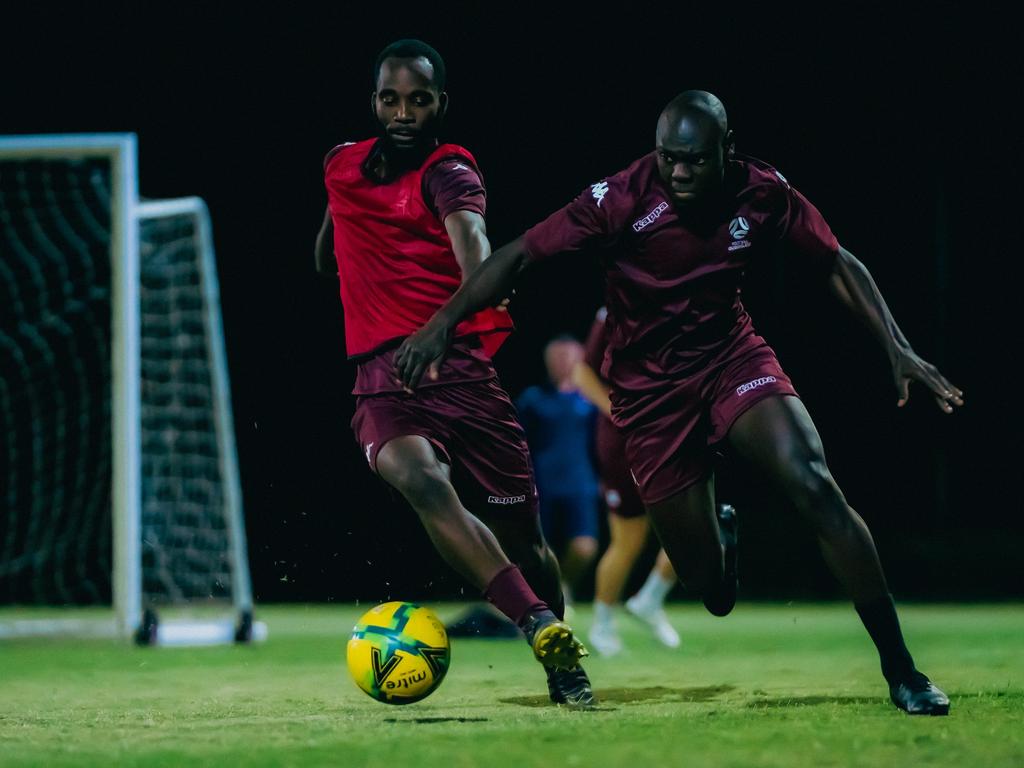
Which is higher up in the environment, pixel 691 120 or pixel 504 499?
pixel 691 120

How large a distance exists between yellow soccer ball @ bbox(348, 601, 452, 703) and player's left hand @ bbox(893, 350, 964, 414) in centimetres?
177

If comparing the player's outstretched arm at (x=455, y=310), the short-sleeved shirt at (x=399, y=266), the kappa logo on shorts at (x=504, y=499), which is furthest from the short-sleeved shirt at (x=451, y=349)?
the kappa logo on shorts at (x=504, y=499)

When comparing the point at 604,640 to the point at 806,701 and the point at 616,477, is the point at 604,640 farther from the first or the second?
the point at 806,701

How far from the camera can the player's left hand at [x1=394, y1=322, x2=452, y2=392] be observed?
518cm

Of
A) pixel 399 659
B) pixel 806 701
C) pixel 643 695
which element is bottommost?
pixel 643 695

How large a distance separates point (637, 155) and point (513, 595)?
9.78m

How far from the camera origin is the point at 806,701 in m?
5.80

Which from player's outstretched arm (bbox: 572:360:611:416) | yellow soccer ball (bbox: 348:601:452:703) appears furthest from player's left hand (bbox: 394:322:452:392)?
player's outstretched arm (bbox: 572:360:611:416)

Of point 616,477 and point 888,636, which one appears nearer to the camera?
point 888,636

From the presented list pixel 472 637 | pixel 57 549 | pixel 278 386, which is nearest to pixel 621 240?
pixel 472 637

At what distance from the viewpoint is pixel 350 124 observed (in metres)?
14.5

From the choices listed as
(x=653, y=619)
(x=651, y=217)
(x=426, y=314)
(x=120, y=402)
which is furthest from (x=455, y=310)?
(x=120, y=402)

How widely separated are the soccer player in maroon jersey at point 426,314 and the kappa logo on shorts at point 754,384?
849mm

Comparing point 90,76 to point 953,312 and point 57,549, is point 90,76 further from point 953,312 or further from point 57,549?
point 953,312
